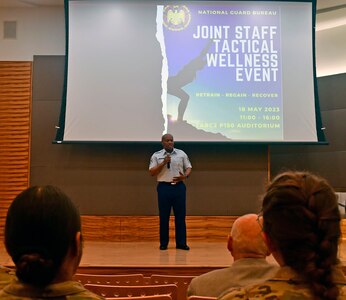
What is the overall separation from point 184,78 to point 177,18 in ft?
2.62

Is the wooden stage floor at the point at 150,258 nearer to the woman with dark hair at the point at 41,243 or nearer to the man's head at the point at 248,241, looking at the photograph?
the man's head at the point at 248,241

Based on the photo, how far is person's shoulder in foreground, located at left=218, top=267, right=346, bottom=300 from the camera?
84 centimetres

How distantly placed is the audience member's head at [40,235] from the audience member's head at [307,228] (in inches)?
16.0

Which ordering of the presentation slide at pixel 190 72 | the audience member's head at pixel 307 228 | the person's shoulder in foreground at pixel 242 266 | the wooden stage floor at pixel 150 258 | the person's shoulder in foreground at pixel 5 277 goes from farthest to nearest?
the presentation slide at pixel 190 72, the wooden stage floor at pixel 150 258, the person's shoulder in foreground at pixel 242 266, the person's shoulder in foreground at pixel 5 277, the audience member's head at pixel 307 228

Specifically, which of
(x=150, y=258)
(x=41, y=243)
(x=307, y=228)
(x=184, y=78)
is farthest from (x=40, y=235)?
(x=184, y=78)

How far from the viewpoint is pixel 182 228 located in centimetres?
487

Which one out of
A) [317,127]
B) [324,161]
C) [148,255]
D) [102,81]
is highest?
[102,81]

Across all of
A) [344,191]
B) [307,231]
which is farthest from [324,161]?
[307,231]

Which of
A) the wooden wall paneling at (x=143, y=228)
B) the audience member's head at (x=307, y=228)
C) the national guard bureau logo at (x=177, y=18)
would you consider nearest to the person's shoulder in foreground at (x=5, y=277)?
the audience member's head at (x=307, y=228)

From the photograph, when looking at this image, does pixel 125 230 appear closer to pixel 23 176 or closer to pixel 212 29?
pixel 23 176

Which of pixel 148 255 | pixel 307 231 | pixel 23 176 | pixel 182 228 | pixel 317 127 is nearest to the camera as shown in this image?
pixel 307 231

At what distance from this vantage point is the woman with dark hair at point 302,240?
82 cm

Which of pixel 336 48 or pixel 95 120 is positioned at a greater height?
pixel 336 48

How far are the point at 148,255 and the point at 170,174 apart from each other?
0.92 meters
